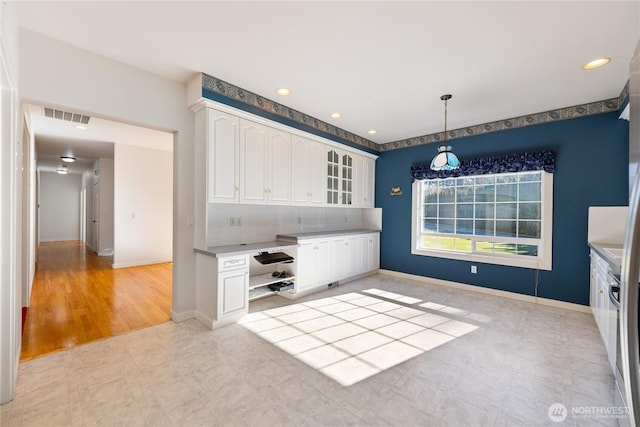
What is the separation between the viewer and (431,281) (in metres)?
4.89

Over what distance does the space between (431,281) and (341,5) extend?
446cm

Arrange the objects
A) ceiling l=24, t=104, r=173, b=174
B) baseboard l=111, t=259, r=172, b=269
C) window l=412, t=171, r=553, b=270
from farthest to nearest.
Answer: baseboard l=111, t=259, r=172, b=269
ceiling l=24, t=104, r=173, b=174
window l=412, t=171, r=553, b=270

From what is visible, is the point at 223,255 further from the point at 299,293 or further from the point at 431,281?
the point at 431,281

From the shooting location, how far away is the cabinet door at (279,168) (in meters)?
3.70

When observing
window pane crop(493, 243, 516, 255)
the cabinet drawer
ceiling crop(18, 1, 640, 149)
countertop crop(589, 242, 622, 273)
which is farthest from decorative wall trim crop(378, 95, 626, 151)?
the cabinet drawer

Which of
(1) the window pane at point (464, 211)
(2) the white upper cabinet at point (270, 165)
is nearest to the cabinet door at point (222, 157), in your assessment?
(2) the white upper cabinet at point (270, 165)

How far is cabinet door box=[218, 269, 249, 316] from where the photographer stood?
298cm

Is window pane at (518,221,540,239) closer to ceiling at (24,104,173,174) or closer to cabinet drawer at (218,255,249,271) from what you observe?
cabinet drawer at (218,255,249,271)

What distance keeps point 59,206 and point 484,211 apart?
13396 mm

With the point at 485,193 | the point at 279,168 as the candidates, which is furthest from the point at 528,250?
the point at 279,168

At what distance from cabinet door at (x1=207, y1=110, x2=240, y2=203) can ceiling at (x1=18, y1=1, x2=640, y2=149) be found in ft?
1.59

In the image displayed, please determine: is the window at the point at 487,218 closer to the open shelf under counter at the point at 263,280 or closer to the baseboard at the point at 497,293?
the baseboard at the point at 497,293
